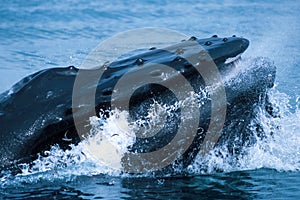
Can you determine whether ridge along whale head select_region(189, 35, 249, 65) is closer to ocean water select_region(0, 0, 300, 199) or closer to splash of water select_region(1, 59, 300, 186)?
splash of water select_region(1, 59, 300, 186)

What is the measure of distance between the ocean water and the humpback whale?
26 centimetres

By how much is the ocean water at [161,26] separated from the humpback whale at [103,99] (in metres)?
0.26

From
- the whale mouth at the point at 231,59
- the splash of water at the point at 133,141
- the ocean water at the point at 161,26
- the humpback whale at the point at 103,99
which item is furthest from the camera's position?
the ocean water at the point at 161,26

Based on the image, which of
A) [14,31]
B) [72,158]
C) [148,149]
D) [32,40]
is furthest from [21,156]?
[14,31]

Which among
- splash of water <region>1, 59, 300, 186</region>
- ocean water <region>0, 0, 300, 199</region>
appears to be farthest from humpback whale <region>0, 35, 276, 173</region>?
ocean water <region>0, 0, 300, 199</region>

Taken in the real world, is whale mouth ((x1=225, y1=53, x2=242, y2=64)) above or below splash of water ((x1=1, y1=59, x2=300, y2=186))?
above

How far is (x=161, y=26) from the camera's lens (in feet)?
66.6

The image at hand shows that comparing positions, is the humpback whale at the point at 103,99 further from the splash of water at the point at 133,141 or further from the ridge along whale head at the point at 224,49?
the splash of water at the point at 133,141

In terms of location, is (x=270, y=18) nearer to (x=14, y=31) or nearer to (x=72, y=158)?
(x=14, y=31)

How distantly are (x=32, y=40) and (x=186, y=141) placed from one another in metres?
12.6

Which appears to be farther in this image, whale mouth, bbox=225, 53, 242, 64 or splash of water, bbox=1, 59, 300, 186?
whale mouth, bbox=225, 53, 242, 64

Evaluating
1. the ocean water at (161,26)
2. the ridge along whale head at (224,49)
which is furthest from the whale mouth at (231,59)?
the ocean water at (161,26)

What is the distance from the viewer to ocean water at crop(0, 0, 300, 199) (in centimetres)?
659

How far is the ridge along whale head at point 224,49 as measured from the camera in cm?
618
